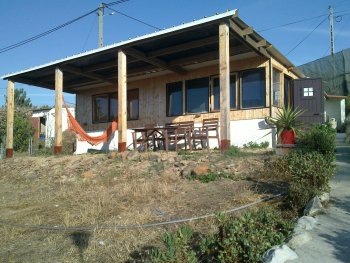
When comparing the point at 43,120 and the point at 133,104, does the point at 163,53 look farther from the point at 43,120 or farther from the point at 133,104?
the point at 43,120

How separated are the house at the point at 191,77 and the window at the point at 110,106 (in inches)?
1.6

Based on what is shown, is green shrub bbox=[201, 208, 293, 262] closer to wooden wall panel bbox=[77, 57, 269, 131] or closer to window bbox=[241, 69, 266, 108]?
wooden wall panel bbox=[77, 57, 269, 131]

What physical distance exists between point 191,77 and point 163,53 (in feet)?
6.42

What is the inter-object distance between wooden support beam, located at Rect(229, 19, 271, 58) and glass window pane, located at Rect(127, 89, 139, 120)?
17.9 ft

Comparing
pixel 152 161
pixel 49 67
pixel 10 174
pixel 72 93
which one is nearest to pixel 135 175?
pixel 152 161

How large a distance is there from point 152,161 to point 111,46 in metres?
3.87

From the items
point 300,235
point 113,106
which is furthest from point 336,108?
point 300,235

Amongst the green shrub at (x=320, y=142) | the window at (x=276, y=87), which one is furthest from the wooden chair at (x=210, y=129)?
the green shrub at (x=320, y=142)

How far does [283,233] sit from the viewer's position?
3512mm

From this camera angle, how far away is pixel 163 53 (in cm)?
1070

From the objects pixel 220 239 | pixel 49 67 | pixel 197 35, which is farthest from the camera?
pixel 49 67

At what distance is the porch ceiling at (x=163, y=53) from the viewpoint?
9008 mm

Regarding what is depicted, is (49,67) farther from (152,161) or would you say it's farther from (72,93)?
(152,161)

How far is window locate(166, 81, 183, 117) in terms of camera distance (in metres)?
12.8
